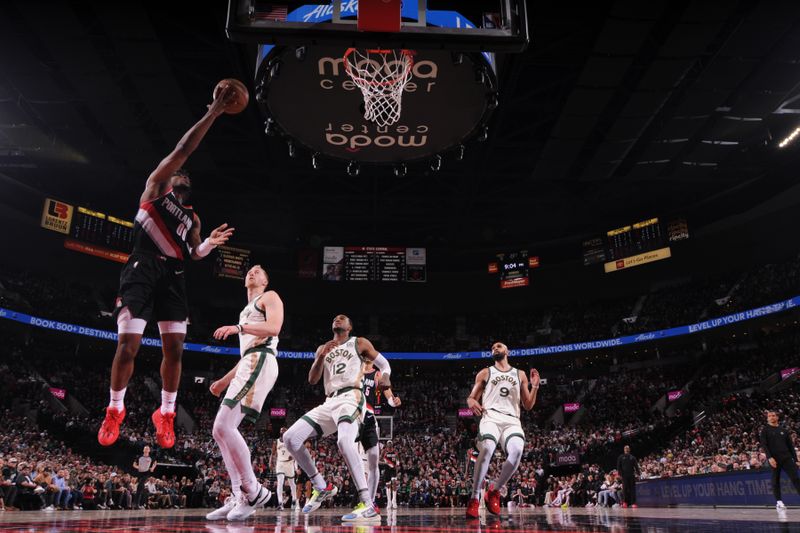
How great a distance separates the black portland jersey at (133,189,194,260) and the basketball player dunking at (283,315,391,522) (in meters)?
2.02

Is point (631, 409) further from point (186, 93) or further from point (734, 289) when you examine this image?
point (186, 93)

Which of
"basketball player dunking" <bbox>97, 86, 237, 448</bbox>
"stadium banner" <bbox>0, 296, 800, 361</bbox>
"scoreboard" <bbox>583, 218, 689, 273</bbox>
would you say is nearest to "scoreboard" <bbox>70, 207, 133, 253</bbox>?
"stadium banner" <bbox>0, 296, 800, 361</bbox>

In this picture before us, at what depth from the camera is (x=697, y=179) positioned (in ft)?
80.4

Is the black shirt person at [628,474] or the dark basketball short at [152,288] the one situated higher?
the dark basketball short at [152,288]

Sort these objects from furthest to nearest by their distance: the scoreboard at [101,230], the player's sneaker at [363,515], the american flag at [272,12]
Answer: the scoreboard at [101,230] < the american flag at [272,12] < the player's sneaker at [363,515]

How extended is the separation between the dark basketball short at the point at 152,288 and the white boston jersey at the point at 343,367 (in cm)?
200

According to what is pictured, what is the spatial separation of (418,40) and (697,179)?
22.2 m

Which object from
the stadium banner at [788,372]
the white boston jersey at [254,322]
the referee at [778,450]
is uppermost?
the stadium banner at [788,372]

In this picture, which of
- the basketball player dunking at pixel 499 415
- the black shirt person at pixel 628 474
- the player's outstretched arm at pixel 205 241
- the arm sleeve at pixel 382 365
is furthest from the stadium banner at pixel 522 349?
the player's outstretched arm at pixel 205 241

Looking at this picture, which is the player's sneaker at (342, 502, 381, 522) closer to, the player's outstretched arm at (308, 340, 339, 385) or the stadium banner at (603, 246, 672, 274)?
the player's outstretched arm at (308, 340, 339, 385)

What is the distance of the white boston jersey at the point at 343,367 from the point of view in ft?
21.3

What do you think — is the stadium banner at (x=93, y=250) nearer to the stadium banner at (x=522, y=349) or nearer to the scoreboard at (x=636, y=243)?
the stadium banner at (x=522, y=349)

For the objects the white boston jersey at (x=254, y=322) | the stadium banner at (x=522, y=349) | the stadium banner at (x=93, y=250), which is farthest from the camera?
the stadium banner at (x=93, y=250)

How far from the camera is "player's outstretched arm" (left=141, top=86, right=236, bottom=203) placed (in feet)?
15.9
